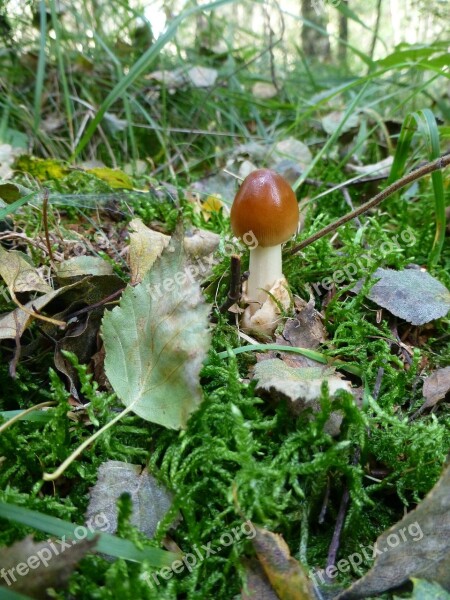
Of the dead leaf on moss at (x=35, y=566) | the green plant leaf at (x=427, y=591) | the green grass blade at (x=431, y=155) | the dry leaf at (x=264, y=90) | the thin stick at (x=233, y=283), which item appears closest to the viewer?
the dead leaf on moss at (x=35, y=566)

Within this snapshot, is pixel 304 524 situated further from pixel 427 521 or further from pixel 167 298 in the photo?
pixel 167 298

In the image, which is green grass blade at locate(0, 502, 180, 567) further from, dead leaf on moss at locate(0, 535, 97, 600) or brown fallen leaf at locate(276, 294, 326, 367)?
brown fallen leaf at locate(276, 294, 326, 367)

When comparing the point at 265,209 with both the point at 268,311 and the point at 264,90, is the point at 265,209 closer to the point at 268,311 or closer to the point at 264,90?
the point at 268,311

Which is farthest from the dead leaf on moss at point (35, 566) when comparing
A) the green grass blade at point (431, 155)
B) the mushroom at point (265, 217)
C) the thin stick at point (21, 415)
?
the green grass blade at point (431, 155)

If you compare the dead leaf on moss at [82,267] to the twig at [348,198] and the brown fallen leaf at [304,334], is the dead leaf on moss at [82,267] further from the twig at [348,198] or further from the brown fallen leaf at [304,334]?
the twig at [348,198]

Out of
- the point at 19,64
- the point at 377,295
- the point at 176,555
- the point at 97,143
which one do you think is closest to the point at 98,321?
the point at 176,555

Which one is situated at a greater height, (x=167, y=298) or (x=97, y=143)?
(x=97, y=143)
